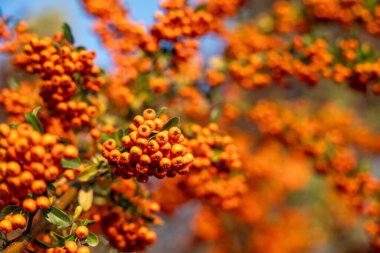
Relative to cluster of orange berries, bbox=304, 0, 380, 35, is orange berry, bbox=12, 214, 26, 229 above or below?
below

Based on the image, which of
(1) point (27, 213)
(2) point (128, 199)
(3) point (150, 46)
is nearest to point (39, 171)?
(1) point (27, 213)

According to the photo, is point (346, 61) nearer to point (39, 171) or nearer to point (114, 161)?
point (114, 161)

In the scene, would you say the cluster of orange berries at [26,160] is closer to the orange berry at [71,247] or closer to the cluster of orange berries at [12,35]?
the orange berry at [71,247]

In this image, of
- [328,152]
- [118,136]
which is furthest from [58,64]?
[328,152]

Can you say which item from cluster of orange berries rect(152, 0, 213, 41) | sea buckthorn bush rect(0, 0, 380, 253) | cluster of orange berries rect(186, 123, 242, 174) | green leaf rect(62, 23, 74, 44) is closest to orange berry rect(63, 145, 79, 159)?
sea buckthorn bush rect(0, 0, 380, 253)

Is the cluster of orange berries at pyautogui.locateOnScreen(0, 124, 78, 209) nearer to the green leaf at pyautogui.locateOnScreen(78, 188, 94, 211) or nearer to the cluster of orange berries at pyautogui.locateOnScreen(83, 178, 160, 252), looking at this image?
the green leaf at pyautogui.locateOnScreen(78, 188, 94, 211)

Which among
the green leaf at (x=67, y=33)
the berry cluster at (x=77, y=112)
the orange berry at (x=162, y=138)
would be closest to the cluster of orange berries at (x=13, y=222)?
the orange berry at (x=162, y=138)
